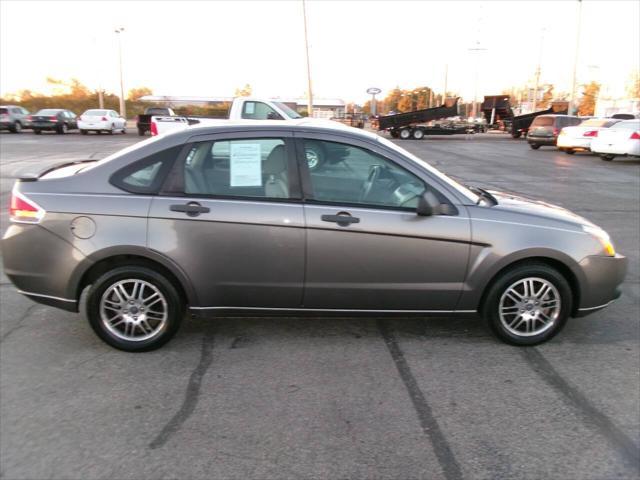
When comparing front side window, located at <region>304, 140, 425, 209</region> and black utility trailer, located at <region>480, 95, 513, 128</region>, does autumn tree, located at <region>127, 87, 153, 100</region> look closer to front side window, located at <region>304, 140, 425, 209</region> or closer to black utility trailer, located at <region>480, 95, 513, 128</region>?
black utility trailer, located at <region>480, 95, 513, 128</region>

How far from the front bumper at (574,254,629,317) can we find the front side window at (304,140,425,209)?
4.56 feet

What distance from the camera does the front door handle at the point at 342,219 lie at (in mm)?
3664

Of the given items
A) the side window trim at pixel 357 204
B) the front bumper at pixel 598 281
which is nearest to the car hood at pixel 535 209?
the front bumper at pixel 598 281

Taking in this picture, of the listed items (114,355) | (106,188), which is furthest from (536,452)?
(106,188)

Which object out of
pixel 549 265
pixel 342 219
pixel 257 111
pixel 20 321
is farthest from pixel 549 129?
pixel 20 321

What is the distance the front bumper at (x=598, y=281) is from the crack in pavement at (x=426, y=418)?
1432mm

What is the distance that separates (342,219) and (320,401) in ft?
4.03

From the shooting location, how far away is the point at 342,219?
3.67 metres

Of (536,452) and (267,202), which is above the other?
(267,202)

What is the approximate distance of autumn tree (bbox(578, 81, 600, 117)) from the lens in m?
80.6

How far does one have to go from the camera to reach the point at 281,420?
3.02m

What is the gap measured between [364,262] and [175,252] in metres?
1.33

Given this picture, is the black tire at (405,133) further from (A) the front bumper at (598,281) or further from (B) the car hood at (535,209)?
(A) the front bumper at (598,281)

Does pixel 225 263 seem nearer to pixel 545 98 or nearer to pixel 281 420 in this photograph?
pixel 281 420
